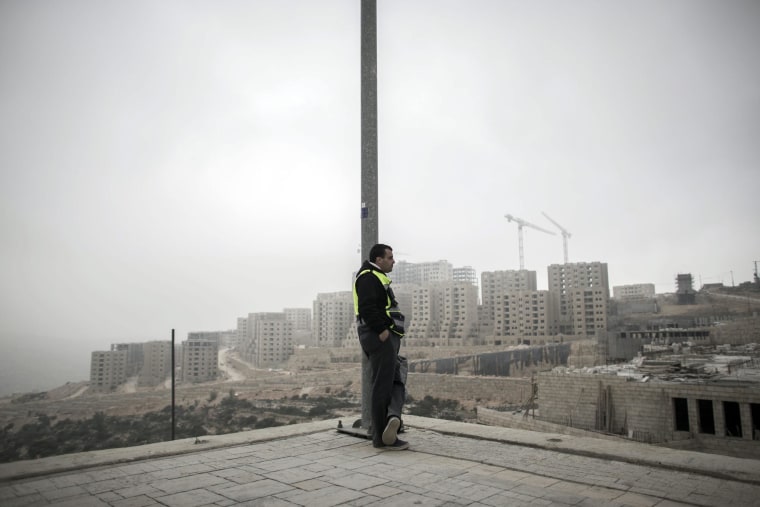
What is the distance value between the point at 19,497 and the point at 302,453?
163cm

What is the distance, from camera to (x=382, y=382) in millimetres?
3516

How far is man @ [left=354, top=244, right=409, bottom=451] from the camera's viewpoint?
3500 millimetres

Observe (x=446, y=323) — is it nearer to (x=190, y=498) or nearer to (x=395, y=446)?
(x=395, y=446)

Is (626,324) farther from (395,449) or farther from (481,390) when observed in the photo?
(395,449)

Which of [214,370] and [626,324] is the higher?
[626,324]

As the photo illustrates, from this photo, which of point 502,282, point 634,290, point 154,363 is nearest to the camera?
point 154,363

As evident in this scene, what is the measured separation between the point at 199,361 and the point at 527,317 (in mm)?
53448

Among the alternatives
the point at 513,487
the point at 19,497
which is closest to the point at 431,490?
the point at 513,487

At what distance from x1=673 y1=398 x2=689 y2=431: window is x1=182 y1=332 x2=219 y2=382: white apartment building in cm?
6676

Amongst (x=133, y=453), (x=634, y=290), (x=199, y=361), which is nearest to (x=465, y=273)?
(x=634, y=290)

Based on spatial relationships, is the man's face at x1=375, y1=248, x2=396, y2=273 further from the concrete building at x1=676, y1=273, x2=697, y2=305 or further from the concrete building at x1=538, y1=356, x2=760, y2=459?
the concrete building at x1=676, y1=273, x2=697, y2=305

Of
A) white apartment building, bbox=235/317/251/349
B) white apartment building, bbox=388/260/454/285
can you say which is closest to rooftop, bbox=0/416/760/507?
white apartment building, bbox=235/317/251/349

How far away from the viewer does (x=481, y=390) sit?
4125cm

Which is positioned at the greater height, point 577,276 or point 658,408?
point 577,276
